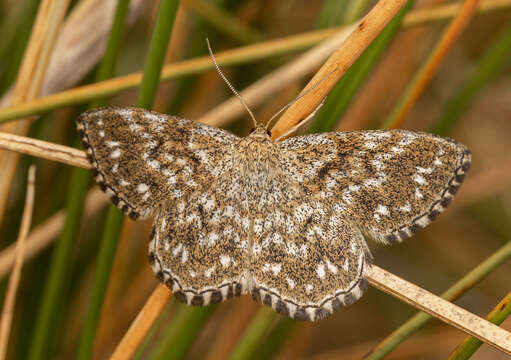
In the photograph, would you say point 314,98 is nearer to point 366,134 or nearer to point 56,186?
point 366,134

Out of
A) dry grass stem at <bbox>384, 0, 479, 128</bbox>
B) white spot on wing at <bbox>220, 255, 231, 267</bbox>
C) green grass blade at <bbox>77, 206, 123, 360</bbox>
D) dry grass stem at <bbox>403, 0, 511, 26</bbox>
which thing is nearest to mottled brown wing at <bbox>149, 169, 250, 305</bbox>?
white spot on wing at <bbox>220, 255, 231, 267</bbox>

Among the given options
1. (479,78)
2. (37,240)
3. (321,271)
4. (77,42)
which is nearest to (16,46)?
(77,42)

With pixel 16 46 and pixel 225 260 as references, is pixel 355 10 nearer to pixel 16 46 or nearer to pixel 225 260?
pixel 225 260

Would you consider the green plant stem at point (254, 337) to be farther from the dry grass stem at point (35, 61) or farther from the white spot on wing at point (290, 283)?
the dry grass stem at point (35, 61)

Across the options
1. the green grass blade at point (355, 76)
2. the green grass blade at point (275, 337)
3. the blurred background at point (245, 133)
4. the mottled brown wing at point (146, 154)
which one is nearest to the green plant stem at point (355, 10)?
the blurred background at point (245, 133)

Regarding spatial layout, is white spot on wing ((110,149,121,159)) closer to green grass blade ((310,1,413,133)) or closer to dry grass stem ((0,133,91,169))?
dry grass stem ((0,133,91,169))

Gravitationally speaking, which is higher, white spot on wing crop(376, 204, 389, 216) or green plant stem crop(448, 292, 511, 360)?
white spot on wing crop(376, 204, 389, 216)

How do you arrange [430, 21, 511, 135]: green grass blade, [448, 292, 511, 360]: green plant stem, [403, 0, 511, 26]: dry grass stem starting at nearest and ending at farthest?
1. [448, 292, 511, 360]: green plant stem
2. [403, 0, 511, 26]: dry grass stem
3. [430, 21, 511, 135]: green grass blade
